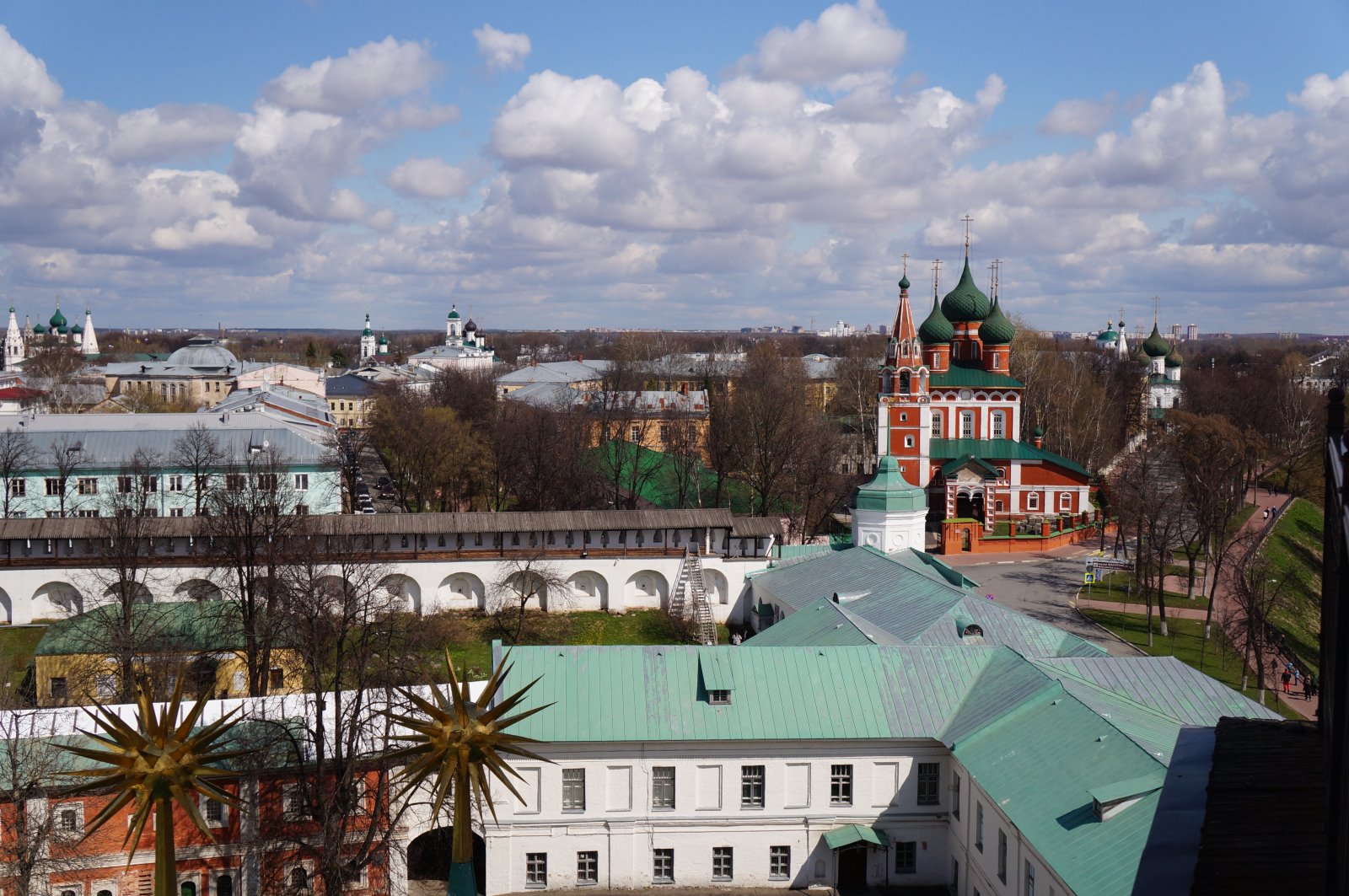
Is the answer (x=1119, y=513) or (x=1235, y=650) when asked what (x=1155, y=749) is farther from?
(x=1119, y=513)

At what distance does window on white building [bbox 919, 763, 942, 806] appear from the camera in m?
21.6

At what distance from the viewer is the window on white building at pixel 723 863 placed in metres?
21.6

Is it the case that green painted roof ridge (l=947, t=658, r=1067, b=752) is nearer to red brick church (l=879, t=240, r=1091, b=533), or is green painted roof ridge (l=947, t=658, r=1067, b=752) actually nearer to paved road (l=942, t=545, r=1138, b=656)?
paved road (l=942, t=545, r=1138, b=656)

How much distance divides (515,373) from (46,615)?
183 feet

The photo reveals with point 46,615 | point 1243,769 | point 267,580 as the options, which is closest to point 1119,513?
point 267,580

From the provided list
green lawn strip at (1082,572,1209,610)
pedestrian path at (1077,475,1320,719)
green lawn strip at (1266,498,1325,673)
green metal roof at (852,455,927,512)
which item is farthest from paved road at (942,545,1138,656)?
green lawn strip at (1266,498,1325,673)

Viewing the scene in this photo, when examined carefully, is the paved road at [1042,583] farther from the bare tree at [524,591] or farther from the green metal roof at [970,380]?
the bare tree at [524,591]

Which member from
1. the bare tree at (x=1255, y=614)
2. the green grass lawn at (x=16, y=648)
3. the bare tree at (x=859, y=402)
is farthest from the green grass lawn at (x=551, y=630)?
the bare tree at (x=859, y=402)

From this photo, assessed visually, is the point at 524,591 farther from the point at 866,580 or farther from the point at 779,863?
the point at 779,863

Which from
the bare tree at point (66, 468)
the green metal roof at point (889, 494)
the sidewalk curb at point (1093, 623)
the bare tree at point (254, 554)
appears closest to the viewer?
the bare tree at point (254, 554)

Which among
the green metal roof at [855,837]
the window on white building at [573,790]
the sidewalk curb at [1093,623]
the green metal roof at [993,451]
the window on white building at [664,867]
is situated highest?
the green metal roof at [993,451]

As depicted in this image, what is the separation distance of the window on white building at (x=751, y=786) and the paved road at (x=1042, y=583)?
542 inches

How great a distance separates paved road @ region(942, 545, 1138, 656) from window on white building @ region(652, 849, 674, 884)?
15.1 metres

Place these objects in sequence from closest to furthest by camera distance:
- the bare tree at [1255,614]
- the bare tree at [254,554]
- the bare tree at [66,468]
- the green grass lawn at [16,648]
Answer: the bare tree at [254,554] → the bare tree at [1255,614] → the green grass lawn at [16,648] → the bare tree at [66,468]
